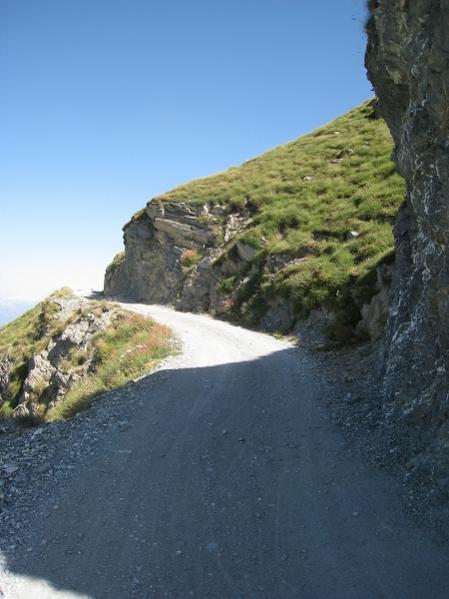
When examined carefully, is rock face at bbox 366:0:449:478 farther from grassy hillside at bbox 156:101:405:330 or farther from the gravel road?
grassy hillside at bbox 156:101:405:330

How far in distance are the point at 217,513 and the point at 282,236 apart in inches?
996

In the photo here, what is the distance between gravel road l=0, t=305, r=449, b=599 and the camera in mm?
6570

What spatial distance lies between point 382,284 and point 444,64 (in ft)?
36.1

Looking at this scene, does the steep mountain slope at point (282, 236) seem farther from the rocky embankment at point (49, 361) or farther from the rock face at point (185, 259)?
the rocky embankment at point (49, 361)

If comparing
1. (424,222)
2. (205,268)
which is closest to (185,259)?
(205,268)

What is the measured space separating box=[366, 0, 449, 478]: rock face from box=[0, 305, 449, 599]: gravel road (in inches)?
62.0

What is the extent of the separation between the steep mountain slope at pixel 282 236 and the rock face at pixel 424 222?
21.2ft

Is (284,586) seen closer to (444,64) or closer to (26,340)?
(444,64)

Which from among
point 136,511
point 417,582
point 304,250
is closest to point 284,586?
point 417,582

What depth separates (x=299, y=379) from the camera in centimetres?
1545

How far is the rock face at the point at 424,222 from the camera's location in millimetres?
8891

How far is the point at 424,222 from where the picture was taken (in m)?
10.4

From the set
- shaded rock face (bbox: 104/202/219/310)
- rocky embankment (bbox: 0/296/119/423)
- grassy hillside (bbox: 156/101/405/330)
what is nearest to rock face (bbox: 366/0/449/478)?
grassy hillside (bbox: 156/101/405/330)

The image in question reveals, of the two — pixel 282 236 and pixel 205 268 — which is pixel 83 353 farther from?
pixel 282 236
